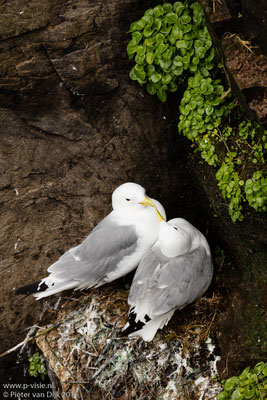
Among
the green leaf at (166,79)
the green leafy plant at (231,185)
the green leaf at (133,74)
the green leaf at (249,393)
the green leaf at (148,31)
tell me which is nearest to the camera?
the green leaf at (249,393)

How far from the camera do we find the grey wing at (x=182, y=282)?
12.5 feet

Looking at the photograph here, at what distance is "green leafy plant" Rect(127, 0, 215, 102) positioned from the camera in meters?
3.58

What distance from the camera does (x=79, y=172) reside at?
14.4 feet

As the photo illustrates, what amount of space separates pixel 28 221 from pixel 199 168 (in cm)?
163

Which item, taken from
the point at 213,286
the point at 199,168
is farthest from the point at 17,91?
the point at 213,286

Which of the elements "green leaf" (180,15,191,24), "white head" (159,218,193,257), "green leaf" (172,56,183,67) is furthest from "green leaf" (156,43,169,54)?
"white head" (159,218,193,257)

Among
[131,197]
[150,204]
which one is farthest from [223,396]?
[131,197]

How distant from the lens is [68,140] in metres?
4.27

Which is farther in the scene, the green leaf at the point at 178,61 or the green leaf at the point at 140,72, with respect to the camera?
the green leaf at the point at 140,72

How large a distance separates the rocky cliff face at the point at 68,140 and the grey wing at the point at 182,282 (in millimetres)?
321

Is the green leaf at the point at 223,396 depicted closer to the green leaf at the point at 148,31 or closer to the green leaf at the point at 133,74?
the green leaf at the point at 133,74

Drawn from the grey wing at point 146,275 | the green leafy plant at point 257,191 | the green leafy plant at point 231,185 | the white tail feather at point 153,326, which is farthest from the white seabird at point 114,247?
the green leafy plant at point 257,191

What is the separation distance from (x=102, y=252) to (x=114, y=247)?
11 centimetres

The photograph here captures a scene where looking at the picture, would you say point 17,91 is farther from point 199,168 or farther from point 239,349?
point 239,349
